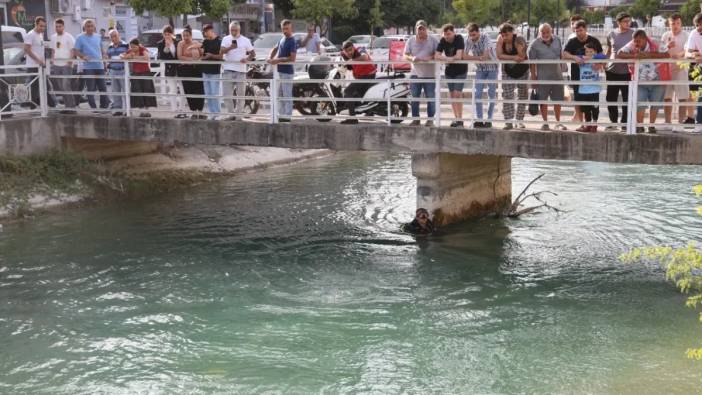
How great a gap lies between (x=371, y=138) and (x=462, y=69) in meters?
1.75

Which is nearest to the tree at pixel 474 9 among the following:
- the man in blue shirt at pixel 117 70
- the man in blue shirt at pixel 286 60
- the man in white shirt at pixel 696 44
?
the man in blue shirt at pixel 117 70

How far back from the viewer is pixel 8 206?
1623 cm

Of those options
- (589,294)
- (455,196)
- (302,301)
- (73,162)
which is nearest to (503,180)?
(455,196)

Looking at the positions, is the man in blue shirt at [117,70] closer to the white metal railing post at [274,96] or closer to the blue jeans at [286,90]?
the blue jeans at [286,90]

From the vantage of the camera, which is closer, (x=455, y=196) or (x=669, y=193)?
(x=455, y=196)

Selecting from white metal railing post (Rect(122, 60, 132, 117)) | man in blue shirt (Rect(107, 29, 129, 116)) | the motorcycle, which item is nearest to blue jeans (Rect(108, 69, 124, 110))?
man in blue shirt (Rect(107, 29, 129, 116))

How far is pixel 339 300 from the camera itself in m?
12.0

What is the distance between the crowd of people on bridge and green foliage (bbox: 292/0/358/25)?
2988 centimetres

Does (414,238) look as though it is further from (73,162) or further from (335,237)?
(73,162)


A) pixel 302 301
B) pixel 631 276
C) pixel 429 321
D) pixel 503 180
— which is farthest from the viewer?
pixel 503 180

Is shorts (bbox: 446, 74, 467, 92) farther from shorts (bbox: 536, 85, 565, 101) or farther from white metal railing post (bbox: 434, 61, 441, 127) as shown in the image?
shorts (bbox: 536, 85, 565, 101)

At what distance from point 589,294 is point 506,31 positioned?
398cm

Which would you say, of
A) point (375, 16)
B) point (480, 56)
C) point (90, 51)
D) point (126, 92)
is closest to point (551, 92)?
point (480, 56)

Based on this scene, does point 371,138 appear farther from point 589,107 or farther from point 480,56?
point 589,107
